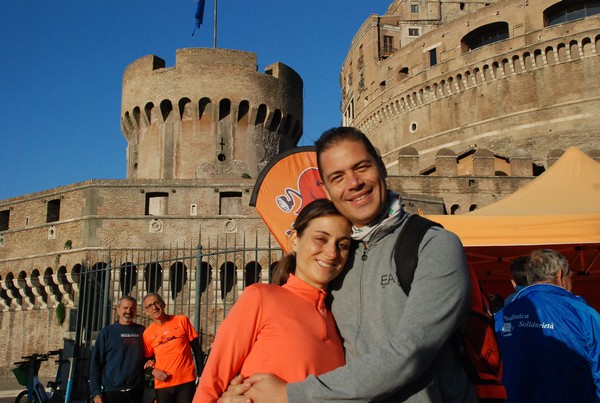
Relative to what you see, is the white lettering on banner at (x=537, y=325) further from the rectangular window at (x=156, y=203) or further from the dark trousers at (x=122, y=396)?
the rectangular window at (x=156, y=203)

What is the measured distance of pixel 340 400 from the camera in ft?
4.87

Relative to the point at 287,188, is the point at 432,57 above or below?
above

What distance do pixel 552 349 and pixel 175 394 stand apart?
3371 mm

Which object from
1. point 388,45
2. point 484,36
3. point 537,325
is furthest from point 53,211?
point 388,45

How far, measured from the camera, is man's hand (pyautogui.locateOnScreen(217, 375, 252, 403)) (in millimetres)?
1613

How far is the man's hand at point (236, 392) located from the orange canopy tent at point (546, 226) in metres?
3.73

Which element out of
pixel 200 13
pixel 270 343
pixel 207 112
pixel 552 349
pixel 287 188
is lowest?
pixel 552 349

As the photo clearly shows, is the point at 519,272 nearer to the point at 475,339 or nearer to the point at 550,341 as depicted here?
the point at 550,341

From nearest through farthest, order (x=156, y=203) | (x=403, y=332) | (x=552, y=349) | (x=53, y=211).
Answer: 1. (x=403, y=332)
2. (x=552, y=349)
3. (x=156, y=203)
4. (x=53, y=211)

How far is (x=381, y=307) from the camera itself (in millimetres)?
1655

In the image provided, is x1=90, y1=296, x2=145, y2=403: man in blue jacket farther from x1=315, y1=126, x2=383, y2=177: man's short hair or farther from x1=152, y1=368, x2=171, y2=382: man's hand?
x1=315, y1=126, x2=383, y2=177: man's short hair

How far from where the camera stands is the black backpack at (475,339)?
63.4 inches

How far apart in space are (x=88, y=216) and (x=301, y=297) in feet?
52.1

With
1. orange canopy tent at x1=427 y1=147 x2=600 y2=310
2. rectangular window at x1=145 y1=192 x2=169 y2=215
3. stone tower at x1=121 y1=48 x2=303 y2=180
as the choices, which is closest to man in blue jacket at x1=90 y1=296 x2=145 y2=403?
orange canopy tent at x1=427 y1=147 x2=600 y2=310
